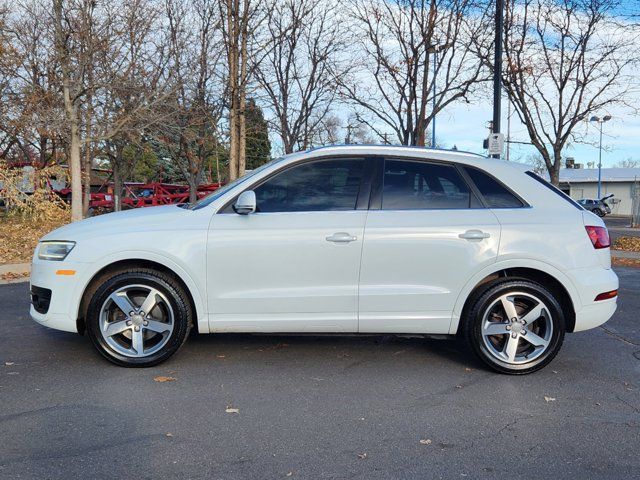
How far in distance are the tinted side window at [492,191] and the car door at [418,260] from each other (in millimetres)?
126

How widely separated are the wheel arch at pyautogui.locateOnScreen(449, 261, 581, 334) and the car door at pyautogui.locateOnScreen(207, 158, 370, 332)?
863mm

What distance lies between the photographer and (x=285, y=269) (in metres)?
4.48

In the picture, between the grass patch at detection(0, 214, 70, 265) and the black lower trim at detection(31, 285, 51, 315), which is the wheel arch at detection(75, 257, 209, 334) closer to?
the black lower trim at detection(31, 285, 51, 315)

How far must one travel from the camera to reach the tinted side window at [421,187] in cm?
465

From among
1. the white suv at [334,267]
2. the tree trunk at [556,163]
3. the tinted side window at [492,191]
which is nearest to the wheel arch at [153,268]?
the white suv at [334,267]

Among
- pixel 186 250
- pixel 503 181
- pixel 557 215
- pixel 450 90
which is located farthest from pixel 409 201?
pixel 450 90

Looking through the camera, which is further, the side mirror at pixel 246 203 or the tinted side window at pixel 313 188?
the tinted side window at pixel 313 188

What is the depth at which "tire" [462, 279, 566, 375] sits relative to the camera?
455 centimetres

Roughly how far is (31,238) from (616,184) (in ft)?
187

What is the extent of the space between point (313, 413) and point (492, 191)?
230 cm

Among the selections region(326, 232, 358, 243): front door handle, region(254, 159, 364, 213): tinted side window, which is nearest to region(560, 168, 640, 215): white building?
region(254, 159, 364, 213): tinted side window

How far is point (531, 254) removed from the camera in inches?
178

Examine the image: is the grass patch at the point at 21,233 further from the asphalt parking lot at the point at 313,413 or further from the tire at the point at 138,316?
the tire at the point at 138,316

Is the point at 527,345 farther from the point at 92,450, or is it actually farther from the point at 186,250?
the point at 92,450
